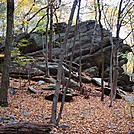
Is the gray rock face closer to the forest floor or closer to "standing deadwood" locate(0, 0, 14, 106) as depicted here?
the forest floor

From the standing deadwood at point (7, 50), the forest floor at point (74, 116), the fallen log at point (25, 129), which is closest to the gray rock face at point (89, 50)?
the forest floor at point (74, 116)

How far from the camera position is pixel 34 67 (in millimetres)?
16047

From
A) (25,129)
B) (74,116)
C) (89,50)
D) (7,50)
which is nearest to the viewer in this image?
(25,129)

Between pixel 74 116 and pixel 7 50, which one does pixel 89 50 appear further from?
pixel 7 50

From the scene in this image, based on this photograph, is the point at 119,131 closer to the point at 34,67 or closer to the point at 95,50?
the point at 34,67

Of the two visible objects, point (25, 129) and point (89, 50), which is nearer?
point (25, 129)

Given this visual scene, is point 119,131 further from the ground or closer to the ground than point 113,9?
closer to the ground

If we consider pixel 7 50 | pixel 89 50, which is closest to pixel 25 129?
pixel 7 50

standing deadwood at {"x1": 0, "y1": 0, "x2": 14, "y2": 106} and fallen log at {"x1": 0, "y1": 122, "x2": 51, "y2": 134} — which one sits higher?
standing deadwood at {"x1": 0, "y1": 0, "x2": 14, "y2": 106}

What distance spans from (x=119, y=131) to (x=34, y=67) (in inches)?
413

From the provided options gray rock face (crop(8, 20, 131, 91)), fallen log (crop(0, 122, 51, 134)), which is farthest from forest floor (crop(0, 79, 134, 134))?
gray rock face (crop(8, 20, 131, 91))

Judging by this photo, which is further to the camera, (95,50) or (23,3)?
(95,50)

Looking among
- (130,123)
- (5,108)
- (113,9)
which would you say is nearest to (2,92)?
(5,108)

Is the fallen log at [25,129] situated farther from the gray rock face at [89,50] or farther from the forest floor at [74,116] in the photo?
the gray rock face at [89,50]
